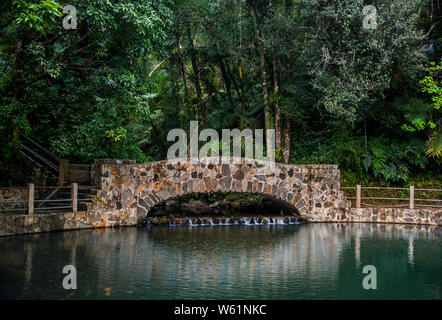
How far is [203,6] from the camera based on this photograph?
771 inches

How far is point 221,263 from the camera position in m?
9.02

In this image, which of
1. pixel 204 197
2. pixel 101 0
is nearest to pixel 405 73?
pixel 204 197

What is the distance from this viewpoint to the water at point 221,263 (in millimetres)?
6949

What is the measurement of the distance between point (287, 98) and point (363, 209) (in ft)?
17.8

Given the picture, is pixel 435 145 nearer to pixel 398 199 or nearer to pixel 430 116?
pixel 430 116

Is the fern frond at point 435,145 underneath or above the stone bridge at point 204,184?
above

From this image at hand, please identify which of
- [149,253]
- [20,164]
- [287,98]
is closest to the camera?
[149,253]

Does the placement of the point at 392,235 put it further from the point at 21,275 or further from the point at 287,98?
the point at 21,275

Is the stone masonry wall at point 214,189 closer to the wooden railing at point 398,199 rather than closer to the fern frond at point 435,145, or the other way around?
the wooden railing at point 398,199

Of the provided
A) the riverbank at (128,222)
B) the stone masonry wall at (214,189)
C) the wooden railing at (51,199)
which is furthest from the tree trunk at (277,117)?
the wooden railing at (51,199)

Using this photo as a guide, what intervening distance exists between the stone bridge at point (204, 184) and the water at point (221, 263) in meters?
1.20

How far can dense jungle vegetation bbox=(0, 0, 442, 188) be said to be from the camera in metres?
14.5

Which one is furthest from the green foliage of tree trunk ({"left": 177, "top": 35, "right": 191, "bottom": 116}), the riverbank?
tree trunk ({"left": 177, "top": 35, "right": 191, "bottom": 116})
